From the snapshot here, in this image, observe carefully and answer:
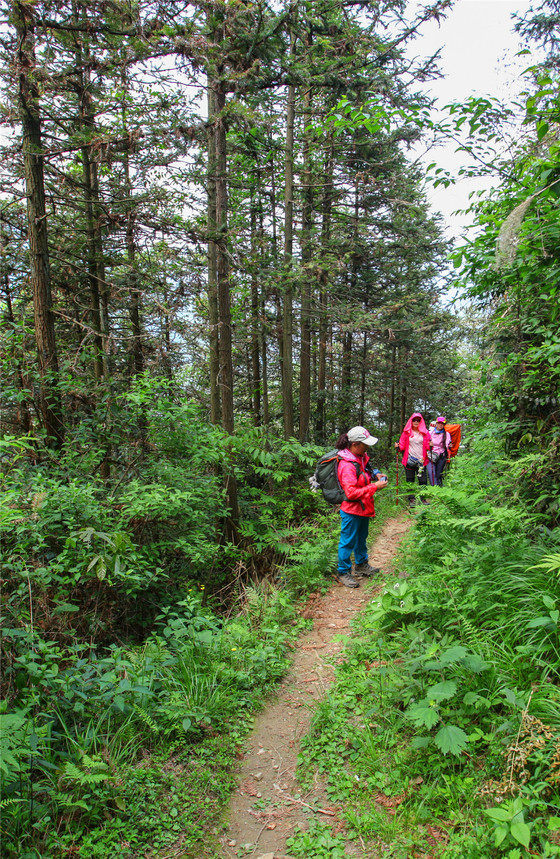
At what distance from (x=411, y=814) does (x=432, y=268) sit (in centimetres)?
1828

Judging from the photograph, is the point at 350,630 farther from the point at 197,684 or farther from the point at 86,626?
the point at 86,626

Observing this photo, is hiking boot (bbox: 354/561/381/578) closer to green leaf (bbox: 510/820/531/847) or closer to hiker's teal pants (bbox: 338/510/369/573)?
hiker's teal pants (bbox: 338/510/369/573)

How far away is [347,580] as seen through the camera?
6.53 metres

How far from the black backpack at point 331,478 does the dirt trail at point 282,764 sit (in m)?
1.61

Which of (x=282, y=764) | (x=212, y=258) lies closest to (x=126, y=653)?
(x=282, y=764)

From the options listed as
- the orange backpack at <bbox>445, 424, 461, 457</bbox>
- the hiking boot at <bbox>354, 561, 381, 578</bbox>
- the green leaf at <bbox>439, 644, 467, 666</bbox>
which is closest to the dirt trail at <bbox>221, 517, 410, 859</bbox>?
the hiking boot at <bbox>354, 561, 381, 578</bbox>

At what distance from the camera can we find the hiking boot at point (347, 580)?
6453mm

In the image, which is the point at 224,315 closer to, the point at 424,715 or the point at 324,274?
the point at 324,274

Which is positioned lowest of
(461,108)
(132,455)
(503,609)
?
(503,609)

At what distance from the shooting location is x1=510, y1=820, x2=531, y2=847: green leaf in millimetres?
2035

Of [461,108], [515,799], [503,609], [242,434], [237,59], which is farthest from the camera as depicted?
[242,434]

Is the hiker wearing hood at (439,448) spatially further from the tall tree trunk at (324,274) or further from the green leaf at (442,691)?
the green leaf at (442,691)

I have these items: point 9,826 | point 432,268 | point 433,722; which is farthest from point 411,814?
point 432,268

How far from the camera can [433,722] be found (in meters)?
2.76
